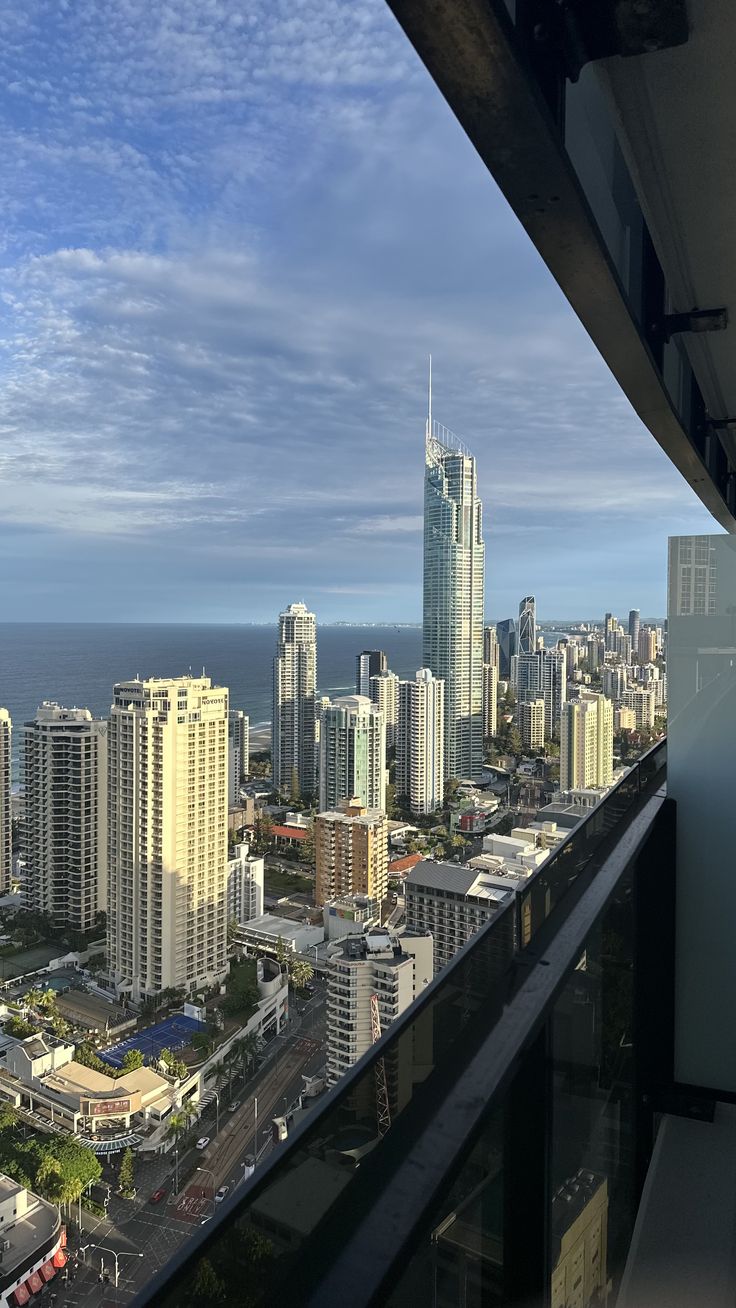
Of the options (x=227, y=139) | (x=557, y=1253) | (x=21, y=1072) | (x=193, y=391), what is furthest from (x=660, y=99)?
(x=193, y=391)

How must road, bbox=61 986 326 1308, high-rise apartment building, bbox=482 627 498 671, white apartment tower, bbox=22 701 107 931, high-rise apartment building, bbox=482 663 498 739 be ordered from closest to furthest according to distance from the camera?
road, bbox=61 986 326 1308 < white apartment tower, bbox=22 701 107 931 < high-rise apartment building, bbox=482 663 498 739 < high-rise apartment building, bbox=482 627 498 671

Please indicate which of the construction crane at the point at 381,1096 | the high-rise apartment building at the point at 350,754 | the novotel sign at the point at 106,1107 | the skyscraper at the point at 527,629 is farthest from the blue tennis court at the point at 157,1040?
the skyscraper at the point at 527,629

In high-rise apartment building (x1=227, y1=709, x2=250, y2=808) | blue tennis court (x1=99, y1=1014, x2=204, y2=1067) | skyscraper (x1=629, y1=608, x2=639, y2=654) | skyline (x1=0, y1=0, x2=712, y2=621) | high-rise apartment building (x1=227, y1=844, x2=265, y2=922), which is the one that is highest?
skyline (x1=0, y1=0, x2=712, y2=621)

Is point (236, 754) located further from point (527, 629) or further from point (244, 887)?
point (527, 629)

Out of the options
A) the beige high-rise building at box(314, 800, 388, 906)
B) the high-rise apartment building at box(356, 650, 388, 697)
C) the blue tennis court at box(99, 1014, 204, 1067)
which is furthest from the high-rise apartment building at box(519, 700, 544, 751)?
the blue tennis court at box(99, 1014, 204, 1067)

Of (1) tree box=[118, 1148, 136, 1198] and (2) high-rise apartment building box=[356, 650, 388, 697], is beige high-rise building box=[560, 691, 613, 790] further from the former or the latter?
(2) high-rise apartment building box=[356, 650, 388, 697]

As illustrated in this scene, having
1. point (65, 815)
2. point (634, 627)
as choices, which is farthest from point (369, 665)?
point (634, 627)

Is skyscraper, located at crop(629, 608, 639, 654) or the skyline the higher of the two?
the skyline

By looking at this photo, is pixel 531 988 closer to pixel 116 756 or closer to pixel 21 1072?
pixel 21 1072
